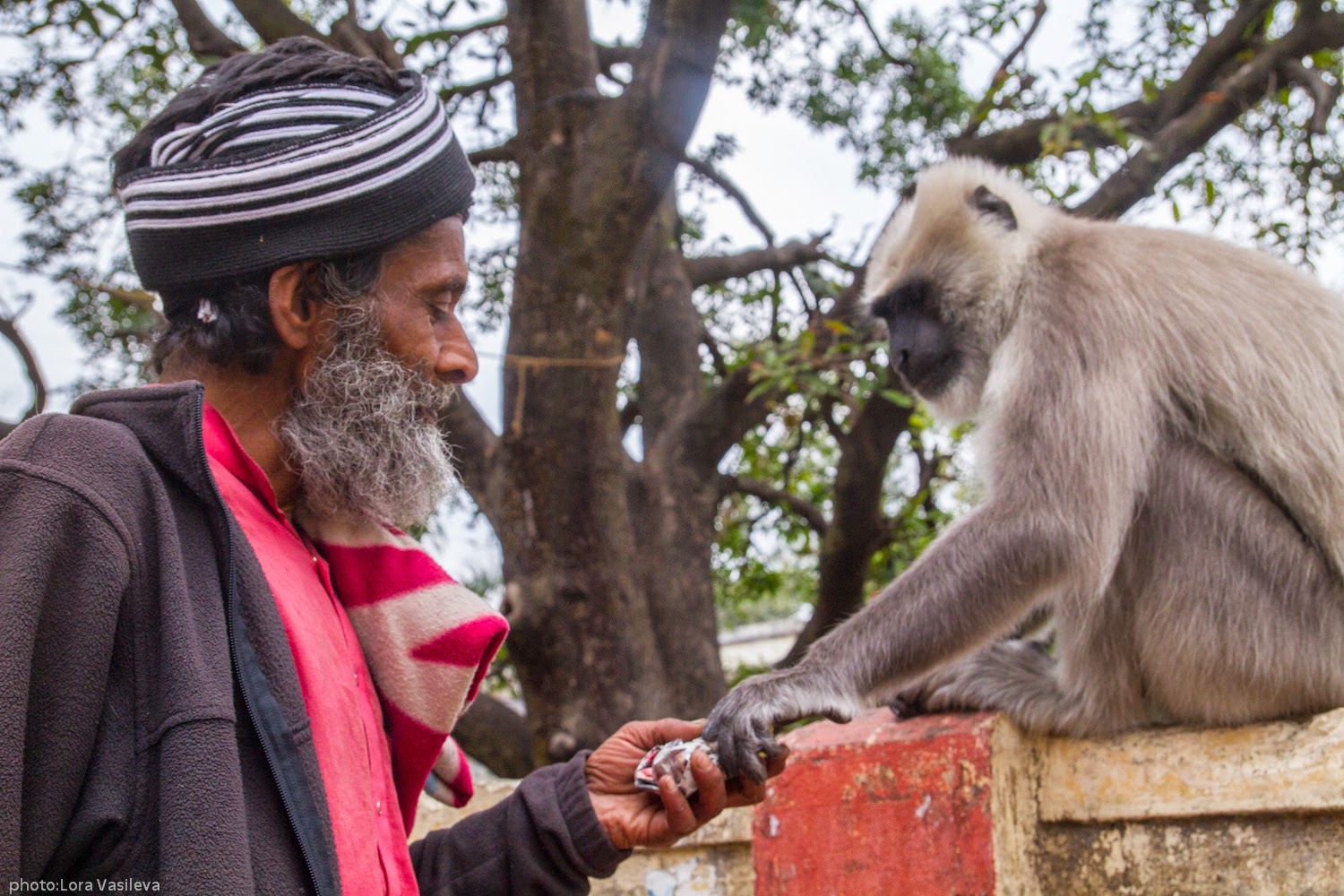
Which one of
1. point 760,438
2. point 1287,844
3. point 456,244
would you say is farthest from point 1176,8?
point 456,244

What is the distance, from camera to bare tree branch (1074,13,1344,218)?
476cm

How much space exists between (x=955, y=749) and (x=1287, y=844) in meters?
0.63

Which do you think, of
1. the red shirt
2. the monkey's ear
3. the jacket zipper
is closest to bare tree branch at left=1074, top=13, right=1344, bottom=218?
the monkey's ear

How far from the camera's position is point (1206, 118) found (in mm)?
4875

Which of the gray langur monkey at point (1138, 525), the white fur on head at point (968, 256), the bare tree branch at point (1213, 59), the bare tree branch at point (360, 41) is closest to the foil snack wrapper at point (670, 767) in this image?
the gray langur monkey at point (1138, 525)

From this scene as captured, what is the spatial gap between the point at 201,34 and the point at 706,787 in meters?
3.86

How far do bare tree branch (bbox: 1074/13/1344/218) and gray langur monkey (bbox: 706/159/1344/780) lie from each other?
70.9 inches

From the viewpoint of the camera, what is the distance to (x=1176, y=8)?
19.5 ft

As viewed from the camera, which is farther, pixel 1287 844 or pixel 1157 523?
pixel 1157 523

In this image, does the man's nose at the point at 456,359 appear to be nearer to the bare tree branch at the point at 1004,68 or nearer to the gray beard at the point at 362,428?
the gray beard at the point at 362,428

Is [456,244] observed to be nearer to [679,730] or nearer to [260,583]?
[260,583]

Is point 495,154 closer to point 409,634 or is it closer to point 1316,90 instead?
point 1316,90

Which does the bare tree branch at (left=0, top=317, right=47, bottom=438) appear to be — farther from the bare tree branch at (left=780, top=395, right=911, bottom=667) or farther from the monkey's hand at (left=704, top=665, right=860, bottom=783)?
the monkey's hand at (left=704, top=665, right=860, bottom=783)

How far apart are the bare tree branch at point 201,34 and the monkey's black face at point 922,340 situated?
106 inches
